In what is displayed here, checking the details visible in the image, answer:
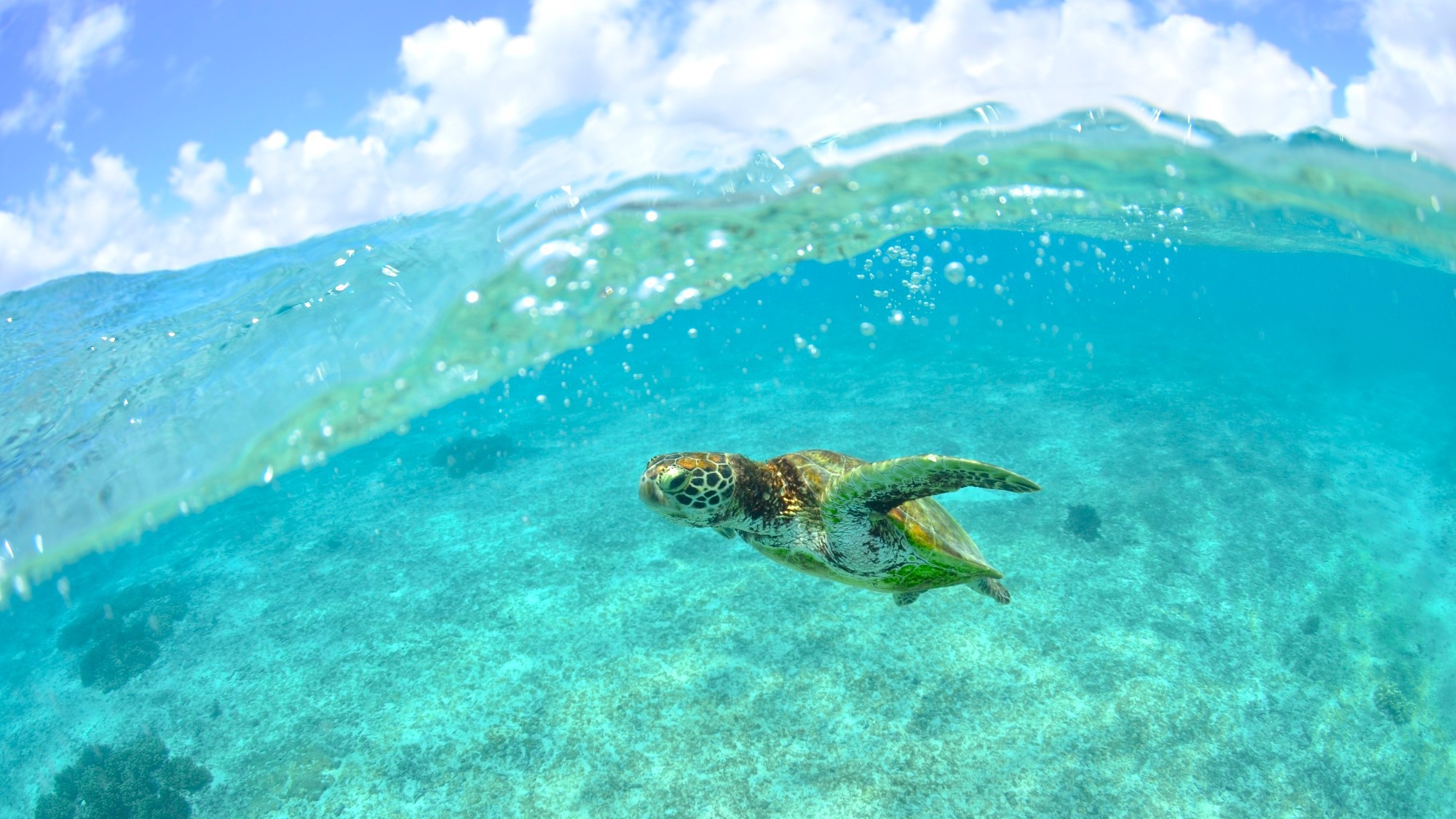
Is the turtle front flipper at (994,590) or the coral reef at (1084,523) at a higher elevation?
the turtle front flipper at (994,590)

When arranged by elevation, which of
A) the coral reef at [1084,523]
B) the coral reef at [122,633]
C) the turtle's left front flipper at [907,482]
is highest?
the turtle's left front flipper at [907,482]

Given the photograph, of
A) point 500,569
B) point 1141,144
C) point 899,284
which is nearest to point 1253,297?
point 899,284

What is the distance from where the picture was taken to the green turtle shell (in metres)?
4.61

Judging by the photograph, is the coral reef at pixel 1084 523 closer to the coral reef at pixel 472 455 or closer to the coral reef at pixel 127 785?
the coral reef at pixel 127 785

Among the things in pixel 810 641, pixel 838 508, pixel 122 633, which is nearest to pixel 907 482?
pixel 838 508

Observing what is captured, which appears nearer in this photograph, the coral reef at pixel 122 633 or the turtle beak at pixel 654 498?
the turtle beak at pixel 654 498

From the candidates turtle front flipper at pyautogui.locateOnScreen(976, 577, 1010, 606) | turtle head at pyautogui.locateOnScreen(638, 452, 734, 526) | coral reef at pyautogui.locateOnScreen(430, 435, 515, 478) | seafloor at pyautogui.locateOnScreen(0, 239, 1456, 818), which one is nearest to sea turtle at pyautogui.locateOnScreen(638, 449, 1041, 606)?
turtle head at pyautogui.locateOnScreen(638, 452, 734, 526)

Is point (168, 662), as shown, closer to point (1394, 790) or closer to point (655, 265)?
point (655, 265)

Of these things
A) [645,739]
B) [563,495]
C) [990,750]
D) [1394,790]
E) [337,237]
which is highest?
[337,237]

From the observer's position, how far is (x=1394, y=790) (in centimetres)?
689

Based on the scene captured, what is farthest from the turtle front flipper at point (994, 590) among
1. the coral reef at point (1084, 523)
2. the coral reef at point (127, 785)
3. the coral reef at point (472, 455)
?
the coral reef at point (472, 455)

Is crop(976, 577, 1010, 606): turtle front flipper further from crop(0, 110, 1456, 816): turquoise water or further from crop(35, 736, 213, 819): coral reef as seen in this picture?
crop(35, 736, 213, 819): coral reef

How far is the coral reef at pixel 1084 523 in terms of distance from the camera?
10641 millimetres

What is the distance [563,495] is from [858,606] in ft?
24.2
